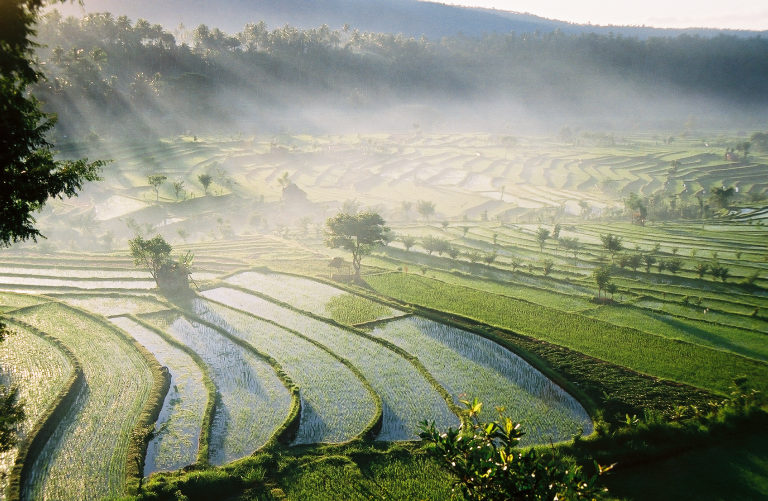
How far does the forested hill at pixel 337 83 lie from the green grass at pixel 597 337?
78.0 metres

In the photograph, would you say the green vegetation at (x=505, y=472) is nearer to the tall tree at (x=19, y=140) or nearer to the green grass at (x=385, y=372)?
the tall tree at (x=19, y=140)

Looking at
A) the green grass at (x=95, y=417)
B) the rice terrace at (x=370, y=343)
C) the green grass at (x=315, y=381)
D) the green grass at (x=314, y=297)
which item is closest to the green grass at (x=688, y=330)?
the rice terrace at (x=370, y=343)

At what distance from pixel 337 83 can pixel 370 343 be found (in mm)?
146542

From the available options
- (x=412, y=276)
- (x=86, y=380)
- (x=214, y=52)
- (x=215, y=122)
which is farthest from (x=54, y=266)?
(x=214, y=52)

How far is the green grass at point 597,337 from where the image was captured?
69.4 ft

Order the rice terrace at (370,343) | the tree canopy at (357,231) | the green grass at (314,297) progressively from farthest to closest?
the tree canopy at (357,231), the green grass at (314,297), the rice terrace at (370,343)

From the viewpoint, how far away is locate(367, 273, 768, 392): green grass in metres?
21.2

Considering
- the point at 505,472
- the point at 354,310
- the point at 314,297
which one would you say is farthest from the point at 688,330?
the point at 505,472

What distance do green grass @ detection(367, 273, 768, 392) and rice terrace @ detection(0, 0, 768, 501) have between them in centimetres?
18

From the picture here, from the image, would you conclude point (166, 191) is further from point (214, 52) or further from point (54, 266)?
point (214, 52)

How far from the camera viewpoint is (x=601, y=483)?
15.1 m

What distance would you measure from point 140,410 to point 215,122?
100718 millimetres

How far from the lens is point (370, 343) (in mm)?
25672

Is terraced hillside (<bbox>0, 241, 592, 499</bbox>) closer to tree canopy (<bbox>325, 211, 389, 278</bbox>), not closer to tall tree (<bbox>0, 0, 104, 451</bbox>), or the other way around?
tree canopy (<bbox>325, 211, 389, 278</bbox>)
